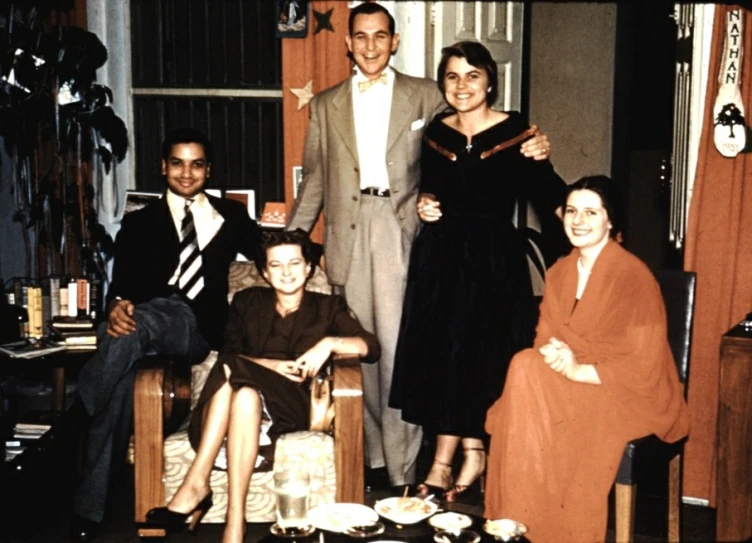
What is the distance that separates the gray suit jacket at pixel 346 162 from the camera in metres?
3.67

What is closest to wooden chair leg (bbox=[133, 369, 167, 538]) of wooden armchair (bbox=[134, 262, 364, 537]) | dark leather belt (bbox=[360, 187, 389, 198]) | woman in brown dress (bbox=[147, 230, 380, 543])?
wooden armchair (bbox=[134, 262, 364, 537])

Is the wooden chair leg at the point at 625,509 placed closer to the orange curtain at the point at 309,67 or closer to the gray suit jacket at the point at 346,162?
the gray suit jacket at the point at 346,162

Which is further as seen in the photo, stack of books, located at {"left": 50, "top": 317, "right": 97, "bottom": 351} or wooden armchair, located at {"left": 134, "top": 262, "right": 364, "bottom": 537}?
stack of books, located at {"left": 50, "top": 317, "right": 97, "bottom": 351}

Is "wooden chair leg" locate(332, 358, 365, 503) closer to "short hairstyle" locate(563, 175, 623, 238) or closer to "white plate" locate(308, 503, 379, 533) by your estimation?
"white plate" locate(308, 503, 379, 533)

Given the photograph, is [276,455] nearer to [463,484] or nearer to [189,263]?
[463,484]

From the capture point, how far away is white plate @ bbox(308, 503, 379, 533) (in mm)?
2434

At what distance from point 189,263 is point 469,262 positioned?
1067 millimetres

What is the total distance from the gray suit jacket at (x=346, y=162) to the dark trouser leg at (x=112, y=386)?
2.23ft

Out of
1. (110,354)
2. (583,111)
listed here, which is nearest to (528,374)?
(110,354)

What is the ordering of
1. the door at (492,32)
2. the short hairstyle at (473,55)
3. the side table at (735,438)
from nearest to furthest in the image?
1. the side table at (735,438)
2. the short hairstyle at (473,55)
3. the door at (492,32)

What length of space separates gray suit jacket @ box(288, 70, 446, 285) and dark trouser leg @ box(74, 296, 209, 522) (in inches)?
26.8

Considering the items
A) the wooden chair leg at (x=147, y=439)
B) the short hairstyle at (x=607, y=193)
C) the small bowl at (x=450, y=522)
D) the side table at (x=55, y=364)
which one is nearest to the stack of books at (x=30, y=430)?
the side table at (x=55, y=364)

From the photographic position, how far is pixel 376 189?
146 inches

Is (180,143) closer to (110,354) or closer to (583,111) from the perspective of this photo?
(110,354)
